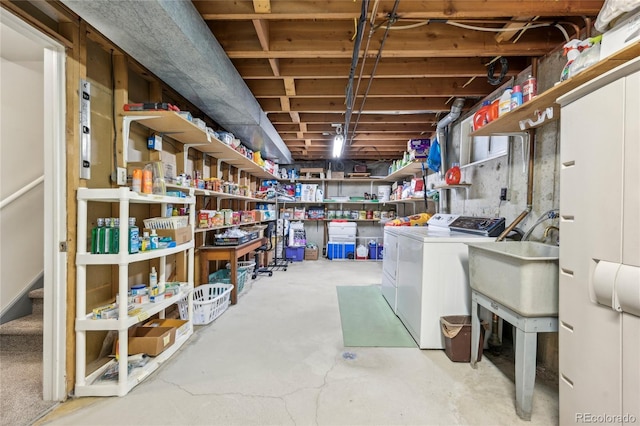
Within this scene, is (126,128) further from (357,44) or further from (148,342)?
(357,44)

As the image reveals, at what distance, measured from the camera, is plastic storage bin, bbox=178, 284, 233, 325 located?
8.72 ft

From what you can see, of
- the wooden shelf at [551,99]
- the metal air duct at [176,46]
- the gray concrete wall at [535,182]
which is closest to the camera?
the wooden shelf at [551,99]

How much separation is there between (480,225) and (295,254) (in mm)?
4413

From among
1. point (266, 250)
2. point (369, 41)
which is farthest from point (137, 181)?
point (266, 250)

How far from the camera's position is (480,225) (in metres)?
2.57

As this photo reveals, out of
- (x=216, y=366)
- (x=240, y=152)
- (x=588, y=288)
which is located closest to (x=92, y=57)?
(x=240, y=152)

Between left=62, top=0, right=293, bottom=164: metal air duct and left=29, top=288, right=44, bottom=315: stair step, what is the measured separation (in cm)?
216

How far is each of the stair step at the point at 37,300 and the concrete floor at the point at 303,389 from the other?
3.98 feet

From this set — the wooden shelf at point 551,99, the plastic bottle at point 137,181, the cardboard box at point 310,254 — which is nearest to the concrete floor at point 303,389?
the plastic bottle at point 137,181

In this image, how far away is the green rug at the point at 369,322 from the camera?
95.3 inches

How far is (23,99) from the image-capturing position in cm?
233

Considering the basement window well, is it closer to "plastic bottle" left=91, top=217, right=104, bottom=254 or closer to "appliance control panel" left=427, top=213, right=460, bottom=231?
"appliance control panel" left=427, top=213, right=460, bottom=231

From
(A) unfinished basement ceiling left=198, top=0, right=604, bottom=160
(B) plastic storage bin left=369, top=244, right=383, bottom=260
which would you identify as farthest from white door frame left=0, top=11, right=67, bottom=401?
(B) plastic storage bin left=369, top=244, right=383, bottom=260

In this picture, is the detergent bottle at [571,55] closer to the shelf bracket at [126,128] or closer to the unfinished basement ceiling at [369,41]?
the unfinished basement ceiling at [369,41]
